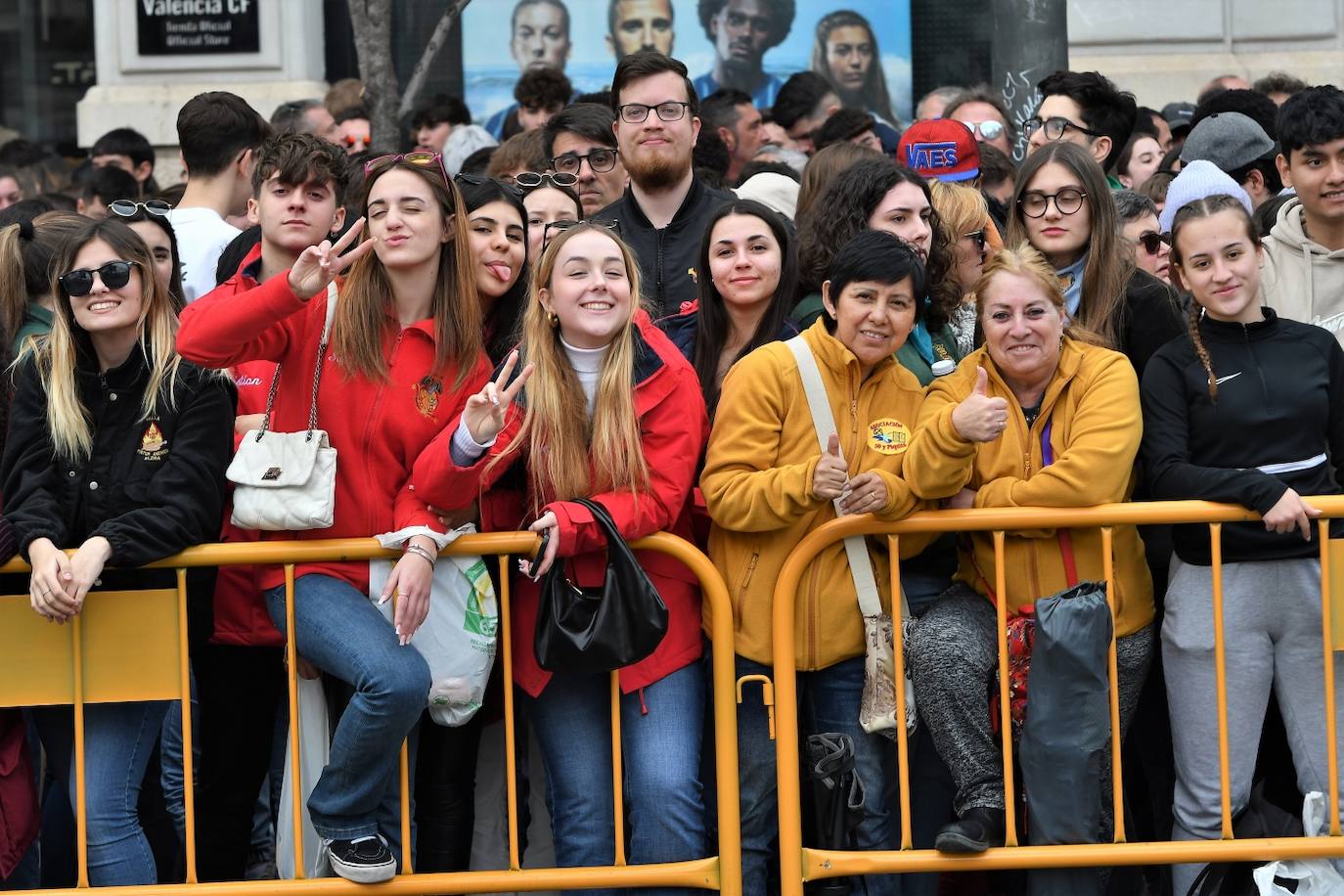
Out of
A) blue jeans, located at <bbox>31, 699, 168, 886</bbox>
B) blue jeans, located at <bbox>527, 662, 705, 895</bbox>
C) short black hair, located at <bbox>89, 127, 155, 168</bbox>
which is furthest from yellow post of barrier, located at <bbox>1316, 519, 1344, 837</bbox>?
short black hair, located at <bbox>89, 127, 155, 168</bbox>

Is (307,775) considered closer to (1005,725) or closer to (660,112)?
(1005,725)

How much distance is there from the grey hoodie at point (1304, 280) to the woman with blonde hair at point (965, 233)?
0.92 metres

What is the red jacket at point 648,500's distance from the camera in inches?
196

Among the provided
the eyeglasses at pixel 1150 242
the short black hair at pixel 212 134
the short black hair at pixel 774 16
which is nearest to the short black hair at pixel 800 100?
the short black hair at pixel 774 16

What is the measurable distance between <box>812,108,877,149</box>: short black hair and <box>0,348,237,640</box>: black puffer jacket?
4.65m

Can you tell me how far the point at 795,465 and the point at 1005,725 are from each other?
0.95 meters

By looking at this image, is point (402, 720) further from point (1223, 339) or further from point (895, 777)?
point (1223, 339)

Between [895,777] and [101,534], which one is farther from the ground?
[101,534]

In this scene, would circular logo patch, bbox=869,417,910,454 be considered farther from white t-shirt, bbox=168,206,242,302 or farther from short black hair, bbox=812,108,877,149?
short black hair, bbox=812,108,877,149

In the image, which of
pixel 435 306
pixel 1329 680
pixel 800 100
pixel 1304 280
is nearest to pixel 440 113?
pixel 800 100

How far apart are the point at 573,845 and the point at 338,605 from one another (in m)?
0.96

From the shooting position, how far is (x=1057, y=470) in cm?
507

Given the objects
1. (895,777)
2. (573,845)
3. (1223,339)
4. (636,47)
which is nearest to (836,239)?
(1223,339)

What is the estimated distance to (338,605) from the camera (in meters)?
5.04
